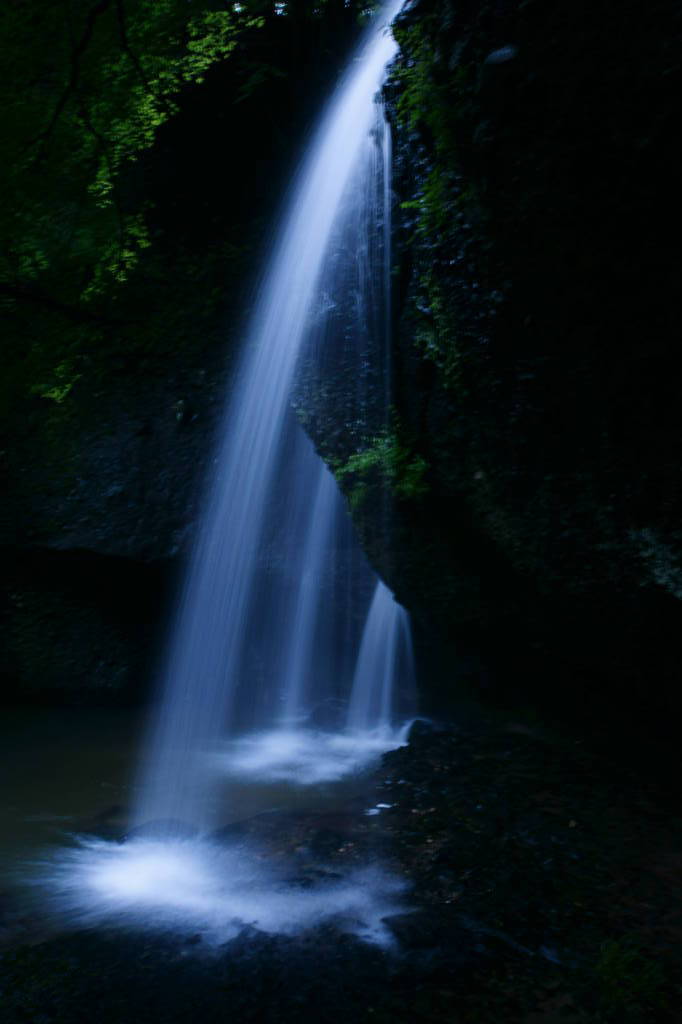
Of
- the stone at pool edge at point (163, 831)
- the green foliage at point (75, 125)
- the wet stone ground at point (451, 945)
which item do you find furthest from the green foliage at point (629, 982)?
the green foliage at point (75, 125)

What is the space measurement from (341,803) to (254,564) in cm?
502

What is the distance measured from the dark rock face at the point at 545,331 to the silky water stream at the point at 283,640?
3.31 ft

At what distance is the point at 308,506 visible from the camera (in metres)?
10.4

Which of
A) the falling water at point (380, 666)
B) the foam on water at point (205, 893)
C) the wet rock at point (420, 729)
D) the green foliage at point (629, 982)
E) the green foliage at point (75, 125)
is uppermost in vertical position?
the green foliage at point (75, 125)

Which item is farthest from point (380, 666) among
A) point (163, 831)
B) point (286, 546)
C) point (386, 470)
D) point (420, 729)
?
point (163, 831)

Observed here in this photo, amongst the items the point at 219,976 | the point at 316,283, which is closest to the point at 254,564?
the point at 316,283

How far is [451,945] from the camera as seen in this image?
350 centimetres

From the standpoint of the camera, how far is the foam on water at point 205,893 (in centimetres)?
387

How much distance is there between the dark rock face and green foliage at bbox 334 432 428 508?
0.05 metres

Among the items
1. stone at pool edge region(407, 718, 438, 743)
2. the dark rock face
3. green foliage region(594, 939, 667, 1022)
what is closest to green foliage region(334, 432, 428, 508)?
the dark rock face

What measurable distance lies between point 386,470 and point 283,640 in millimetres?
5351

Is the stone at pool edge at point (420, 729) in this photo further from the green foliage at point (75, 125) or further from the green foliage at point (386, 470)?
the green foliage at point (75, 125)

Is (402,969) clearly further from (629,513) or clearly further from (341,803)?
(629,513)

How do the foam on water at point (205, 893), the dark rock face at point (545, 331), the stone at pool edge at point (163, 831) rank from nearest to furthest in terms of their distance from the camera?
the foam on water at point (205, 893), the dark rock face at point (545, 331), the stone at pool edge at point (163, 831)
